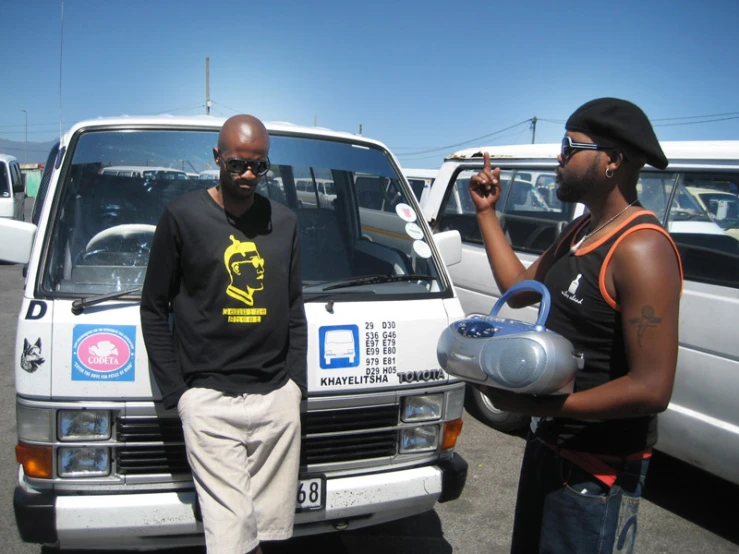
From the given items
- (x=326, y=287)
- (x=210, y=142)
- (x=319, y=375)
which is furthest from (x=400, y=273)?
(x=210, y=142)

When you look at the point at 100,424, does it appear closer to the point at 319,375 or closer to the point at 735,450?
the point at 319,375

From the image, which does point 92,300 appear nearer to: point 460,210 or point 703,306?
point 703,306

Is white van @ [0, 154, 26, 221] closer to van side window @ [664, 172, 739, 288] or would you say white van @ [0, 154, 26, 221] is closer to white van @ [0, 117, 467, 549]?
white van @ [0, 117, 467, 549]

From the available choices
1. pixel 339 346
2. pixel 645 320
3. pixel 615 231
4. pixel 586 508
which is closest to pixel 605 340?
pixel 645 320

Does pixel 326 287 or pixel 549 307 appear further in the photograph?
pixel 326 287

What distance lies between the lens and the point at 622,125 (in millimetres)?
1650

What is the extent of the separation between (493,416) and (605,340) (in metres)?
3.59

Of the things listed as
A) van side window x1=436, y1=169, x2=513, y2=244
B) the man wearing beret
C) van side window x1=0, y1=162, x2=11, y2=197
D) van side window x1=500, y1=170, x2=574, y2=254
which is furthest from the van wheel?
van side window x1=0, y1=162, x2=11, y2=197

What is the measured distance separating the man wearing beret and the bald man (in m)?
1.00

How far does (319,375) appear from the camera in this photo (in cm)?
267

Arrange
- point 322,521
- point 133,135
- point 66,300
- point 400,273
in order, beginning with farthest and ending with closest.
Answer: point 400,273, point 133,135, point 322,521, point 66,300

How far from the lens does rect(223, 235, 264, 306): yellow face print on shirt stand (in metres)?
2.40

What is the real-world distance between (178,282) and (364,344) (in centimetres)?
80

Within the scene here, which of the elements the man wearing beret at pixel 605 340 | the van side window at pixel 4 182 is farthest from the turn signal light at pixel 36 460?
the van side window at pixel 4 182
